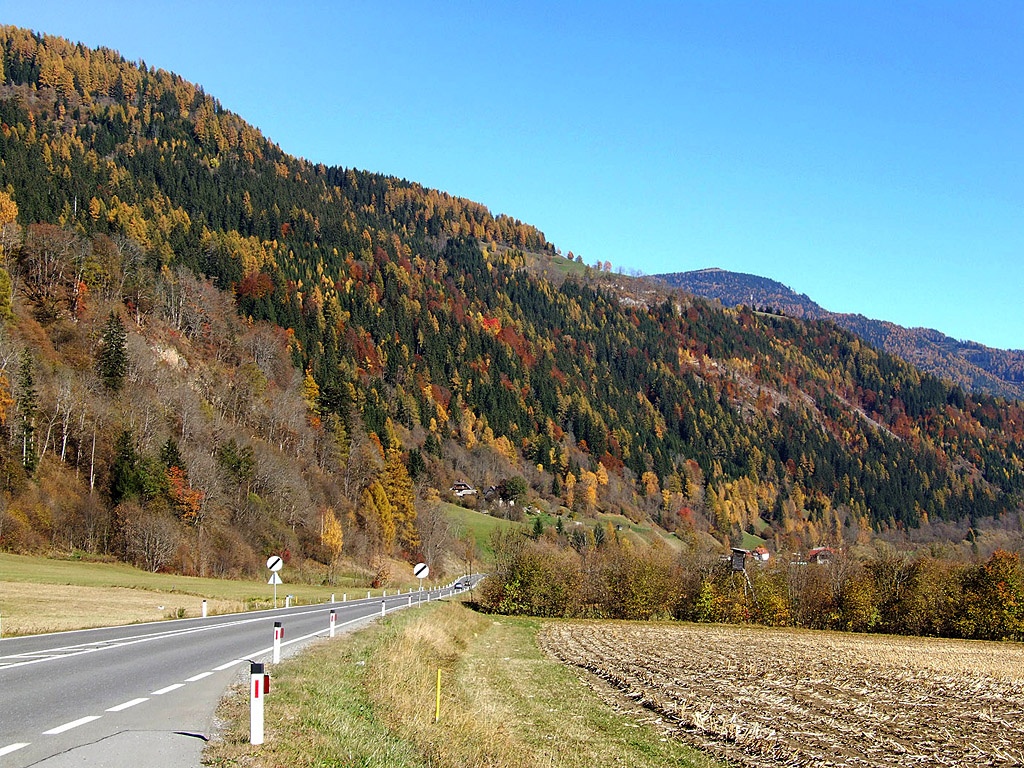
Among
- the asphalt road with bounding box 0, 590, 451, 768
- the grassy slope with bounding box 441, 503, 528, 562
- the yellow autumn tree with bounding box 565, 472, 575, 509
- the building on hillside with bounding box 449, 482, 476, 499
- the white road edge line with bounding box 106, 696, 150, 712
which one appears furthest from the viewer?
the yellow autumn tree with bounding box 565, 472, 575, 509

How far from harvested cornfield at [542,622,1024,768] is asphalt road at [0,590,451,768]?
10682 mm

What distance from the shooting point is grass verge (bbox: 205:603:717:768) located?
11125 mm

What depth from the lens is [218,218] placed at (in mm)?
196000

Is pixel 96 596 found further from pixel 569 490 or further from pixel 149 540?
pixel 569 490

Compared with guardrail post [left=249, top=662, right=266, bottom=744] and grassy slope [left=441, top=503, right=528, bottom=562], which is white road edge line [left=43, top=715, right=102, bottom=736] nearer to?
guardrail post [left=249, top=662, right=266, bottom=744]

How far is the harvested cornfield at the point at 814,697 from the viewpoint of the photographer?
1711 cm

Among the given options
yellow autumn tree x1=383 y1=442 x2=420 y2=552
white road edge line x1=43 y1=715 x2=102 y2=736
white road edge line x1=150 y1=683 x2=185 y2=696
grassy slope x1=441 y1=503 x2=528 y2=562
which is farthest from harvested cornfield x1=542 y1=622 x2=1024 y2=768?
grassy slope x1=441 y1=503 x2=528 y2=562

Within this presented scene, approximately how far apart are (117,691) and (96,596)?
31739 mm

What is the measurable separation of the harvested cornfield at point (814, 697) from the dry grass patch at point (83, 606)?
18502mm

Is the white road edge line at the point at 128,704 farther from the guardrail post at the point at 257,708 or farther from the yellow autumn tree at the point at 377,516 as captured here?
the yellow autumn tree at the point at 377,516

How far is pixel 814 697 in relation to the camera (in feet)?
79.8

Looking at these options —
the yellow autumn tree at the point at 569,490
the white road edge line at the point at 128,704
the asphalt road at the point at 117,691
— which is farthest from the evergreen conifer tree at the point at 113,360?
the yellow autumn tree at the point at 569,490

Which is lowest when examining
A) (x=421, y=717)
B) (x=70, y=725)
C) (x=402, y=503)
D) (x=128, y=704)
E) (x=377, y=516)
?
(x=377, y=516)

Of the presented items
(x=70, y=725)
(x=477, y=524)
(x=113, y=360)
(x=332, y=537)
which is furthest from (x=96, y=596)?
(x=477, y=524)
